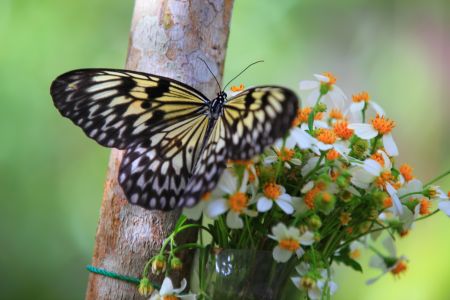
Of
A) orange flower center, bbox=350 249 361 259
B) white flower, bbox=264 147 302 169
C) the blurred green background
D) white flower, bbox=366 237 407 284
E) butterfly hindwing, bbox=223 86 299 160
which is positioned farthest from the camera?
the blurred green background

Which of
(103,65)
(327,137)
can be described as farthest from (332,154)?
(103,65)

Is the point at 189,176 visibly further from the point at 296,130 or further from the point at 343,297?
the point at 343,297

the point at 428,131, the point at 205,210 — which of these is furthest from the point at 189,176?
the point at 428,131

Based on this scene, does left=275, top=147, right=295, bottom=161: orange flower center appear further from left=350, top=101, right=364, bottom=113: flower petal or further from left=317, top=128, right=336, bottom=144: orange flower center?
left=350, top=101, right=364, bottom=113: flower petal

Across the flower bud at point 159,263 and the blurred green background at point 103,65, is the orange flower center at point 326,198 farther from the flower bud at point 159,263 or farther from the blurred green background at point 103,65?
the blurred green background at point 103,65

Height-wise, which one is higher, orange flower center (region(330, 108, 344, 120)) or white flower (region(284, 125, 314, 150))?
orange flower center (region(330, 108, 344, 120))

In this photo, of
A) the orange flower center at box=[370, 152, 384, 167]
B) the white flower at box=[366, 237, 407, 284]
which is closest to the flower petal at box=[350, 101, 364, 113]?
the orange flower center at box=[370, 152, 384, 167]

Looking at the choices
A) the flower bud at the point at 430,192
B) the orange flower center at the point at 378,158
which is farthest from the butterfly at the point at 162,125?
the flower bud at the point at 430,192
